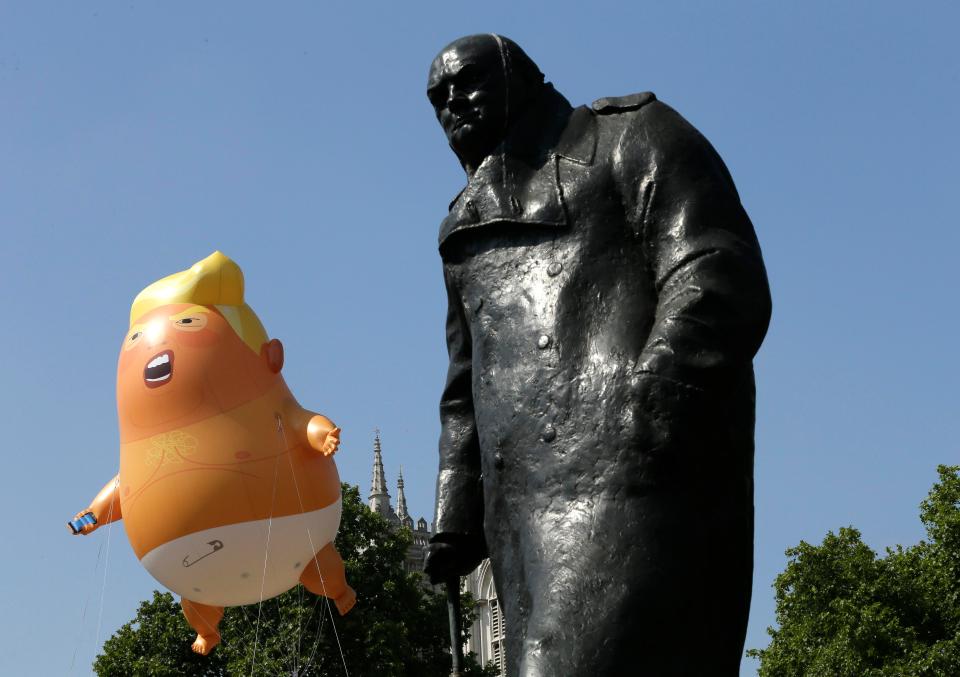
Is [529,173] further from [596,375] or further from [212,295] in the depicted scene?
[212,295]

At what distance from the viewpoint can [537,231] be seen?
16.4ft

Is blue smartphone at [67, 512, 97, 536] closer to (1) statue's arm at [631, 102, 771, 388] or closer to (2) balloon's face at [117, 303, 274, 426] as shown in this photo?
(2) balloon's face at [117, 303, 274, 426]

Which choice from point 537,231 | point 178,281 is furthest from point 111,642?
point 537,231

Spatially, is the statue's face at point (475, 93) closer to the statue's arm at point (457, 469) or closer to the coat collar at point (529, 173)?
the coat collar at point (529, 173)

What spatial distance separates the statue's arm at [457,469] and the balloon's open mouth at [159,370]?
620 inches

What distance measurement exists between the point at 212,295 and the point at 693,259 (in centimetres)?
1852

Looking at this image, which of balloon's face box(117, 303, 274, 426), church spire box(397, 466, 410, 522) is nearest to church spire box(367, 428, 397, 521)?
church spire box(397, 466, 410, 522)

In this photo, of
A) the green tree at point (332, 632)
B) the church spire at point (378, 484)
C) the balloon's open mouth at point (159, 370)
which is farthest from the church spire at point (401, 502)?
the balloon's open mouth at point (159, 370)

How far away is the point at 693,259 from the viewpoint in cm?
462

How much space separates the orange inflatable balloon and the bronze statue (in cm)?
1515

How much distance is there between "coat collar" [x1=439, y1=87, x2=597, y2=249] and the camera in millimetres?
5008

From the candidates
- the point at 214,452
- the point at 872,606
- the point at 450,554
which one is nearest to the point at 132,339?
the point at 214,452

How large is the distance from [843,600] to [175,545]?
2050cm

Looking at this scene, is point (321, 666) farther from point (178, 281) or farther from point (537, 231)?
point (537, 231)
